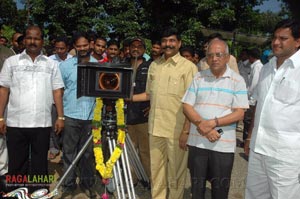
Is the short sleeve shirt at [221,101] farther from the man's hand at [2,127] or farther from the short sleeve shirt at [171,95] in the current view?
the man's hand at [2,127]

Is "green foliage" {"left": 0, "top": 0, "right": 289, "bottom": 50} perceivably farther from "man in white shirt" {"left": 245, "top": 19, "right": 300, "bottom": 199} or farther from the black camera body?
"man in white shirt" {"left": 245, "top": 19, "right": 300, "bottom": 199}

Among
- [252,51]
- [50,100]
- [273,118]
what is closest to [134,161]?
[50,100]

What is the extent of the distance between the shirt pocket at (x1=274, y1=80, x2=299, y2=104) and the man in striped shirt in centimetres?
41

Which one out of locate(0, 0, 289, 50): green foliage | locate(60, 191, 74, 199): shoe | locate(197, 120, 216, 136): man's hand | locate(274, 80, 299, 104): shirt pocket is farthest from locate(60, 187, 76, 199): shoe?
locate(0, 0, 289, 50): green foliage

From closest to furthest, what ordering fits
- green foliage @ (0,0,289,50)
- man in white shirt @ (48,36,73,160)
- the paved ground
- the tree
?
the paved ground → man in white shirt @ (48,36,73,160) → green foliage @ (0,0,289,50) → the tree

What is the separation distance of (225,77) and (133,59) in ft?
5.51

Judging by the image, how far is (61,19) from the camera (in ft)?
49.3

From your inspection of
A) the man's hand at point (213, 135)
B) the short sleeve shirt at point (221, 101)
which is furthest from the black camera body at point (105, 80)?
the man's hand at point (213, 135)

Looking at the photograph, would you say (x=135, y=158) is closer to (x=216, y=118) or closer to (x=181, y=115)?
(x=181, y=115)

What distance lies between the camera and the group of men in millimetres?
2643

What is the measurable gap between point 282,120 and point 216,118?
0.57 meters

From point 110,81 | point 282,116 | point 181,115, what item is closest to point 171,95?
point 181,115

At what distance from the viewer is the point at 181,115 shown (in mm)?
3523

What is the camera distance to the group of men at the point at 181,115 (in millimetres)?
2643
